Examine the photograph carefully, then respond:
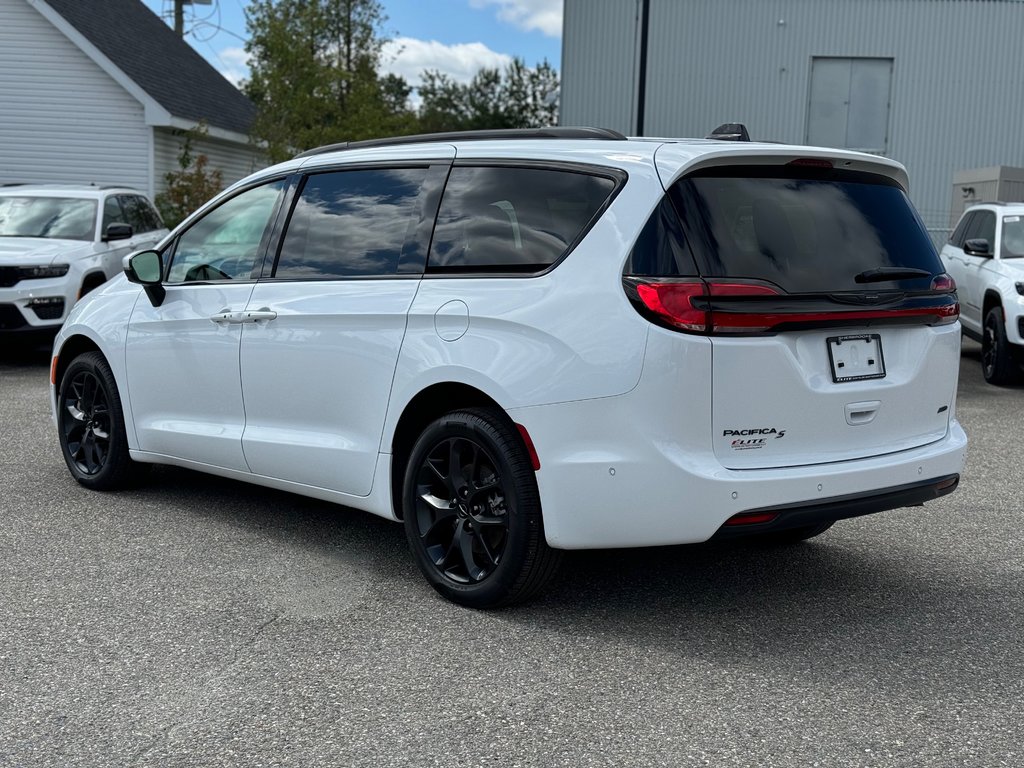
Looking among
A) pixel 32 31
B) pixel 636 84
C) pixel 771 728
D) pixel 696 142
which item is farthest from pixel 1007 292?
pixel 32 31

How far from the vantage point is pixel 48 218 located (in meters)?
13.6

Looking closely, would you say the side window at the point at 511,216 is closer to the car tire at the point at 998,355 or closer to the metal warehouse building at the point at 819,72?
the car tire at the point at 998,355

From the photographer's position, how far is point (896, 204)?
4.66m

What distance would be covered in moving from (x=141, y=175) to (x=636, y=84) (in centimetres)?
1049

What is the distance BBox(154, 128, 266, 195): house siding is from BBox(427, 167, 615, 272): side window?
21321mm

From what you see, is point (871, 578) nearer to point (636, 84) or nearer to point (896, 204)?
Answer: point (896, 204)

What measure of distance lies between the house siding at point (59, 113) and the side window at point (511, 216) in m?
21.3

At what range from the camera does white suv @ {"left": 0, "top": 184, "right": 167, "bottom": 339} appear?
39.9 ft

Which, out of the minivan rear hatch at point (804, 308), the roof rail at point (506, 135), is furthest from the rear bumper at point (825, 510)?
the roof rail at point (506, 135)

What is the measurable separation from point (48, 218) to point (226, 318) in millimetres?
9114

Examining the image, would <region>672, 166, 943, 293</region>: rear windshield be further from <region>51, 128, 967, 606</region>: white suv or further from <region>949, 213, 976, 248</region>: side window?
<region>949, 213, 976, 248</region>: side window

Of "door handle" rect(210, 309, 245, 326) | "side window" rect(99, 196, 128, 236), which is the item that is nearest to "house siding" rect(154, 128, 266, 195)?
"side window" rect(99, 196, 128, 236)

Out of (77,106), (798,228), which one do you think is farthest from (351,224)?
(77,106)

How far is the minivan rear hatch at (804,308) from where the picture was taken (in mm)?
4031
